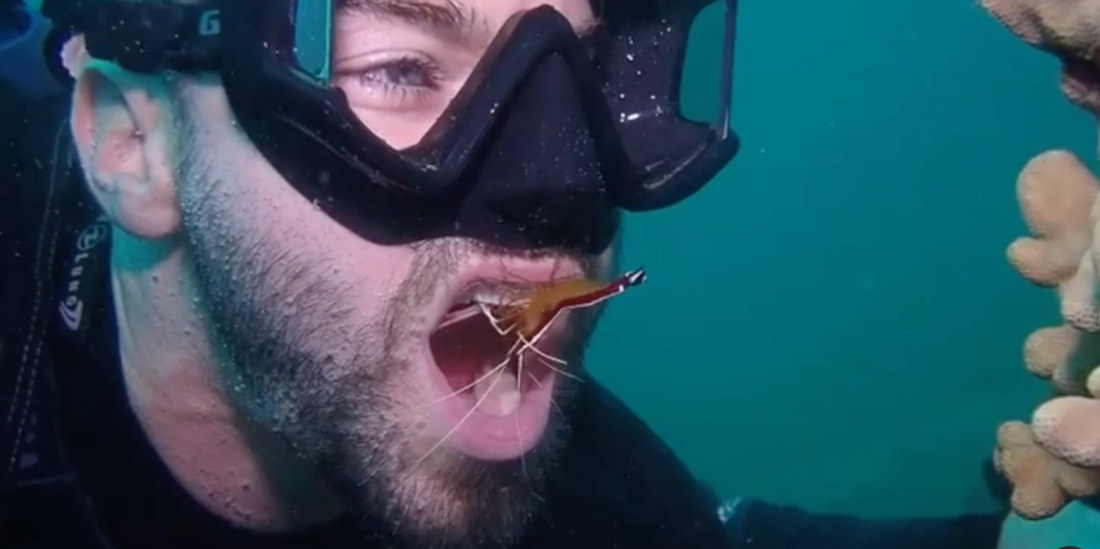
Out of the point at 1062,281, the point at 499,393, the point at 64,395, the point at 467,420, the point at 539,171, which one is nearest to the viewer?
the point at 1062,281

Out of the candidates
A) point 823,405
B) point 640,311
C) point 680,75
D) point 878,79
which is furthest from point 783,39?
point 680,75

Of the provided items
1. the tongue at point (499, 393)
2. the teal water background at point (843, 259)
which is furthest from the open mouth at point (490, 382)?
the teal water background at point (843, 259)

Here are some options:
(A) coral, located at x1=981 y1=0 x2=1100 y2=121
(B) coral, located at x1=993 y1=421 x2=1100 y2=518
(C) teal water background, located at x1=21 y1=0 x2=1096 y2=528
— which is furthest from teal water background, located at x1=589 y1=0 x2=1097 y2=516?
(A) coral, located at x1=981 y1=0 x2=1100 y2=121

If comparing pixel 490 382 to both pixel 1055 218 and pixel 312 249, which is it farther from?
pixel 1055 218

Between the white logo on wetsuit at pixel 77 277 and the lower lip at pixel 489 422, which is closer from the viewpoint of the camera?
the lower lip at pixel 489 422

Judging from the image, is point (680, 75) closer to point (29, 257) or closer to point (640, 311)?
point (29, 257)

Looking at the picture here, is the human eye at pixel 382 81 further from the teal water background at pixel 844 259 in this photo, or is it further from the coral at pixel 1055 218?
the teal water background at pixel 844 259

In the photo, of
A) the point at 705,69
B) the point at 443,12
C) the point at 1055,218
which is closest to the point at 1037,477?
the point at 1055,218
